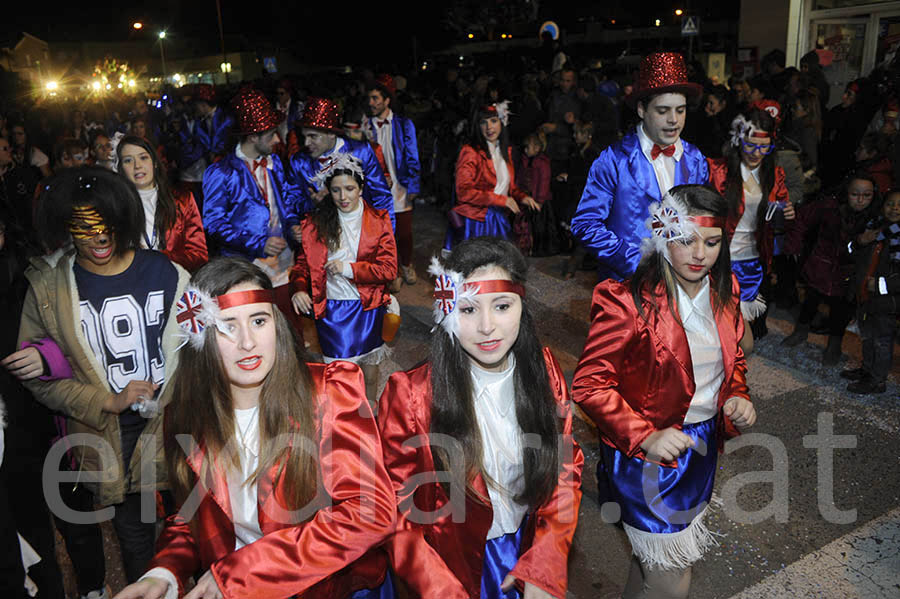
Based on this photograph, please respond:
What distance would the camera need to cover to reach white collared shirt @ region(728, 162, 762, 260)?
5.11 m

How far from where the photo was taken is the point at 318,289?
14.4 feet

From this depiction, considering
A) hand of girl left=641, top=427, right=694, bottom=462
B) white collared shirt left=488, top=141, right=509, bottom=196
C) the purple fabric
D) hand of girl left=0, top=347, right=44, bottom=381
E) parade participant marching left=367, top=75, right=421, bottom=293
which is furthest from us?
parade participant marching left=367, top=75, right=421, bottom=293

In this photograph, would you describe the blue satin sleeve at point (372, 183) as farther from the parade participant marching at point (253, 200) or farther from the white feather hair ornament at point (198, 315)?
the white feather hair ornament at point (198, 315)

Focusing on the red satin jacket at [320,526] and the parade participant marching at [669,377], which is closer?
the red satin jacket at [320,526]

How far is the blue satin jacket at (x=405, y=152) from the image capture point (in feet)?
24.7

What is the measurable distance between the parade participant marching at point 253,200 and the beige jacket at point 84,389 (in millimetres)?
2087

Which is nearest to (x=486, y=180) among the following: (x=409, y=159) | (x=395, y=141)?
(x=409, y=159)

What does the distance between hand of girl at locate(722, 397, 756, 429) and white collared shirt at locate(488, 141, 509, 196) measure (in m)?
4.28

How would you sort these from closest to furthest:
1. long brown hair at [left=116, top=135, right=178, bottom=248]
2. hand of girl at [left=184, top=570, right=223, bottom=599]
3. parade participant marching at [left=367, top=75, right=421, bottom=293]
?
hand of girl at [left=184, top=570, right=223, bottom=599]
long brown hair at [left=116, top=135, right=178, bottom=248]
parade participant marching at [left=367, top=75, right=421, bottom=293]

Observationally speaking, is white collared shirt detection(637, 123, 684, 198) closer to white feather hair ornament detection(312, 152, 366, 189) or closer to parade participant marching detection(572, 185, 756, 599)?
parade participant marching detection(572, 185, 756, 599)

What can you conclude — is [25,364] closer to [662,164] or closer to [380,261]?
[380,261]

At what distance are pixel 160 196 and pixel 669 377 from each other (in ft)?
10.8

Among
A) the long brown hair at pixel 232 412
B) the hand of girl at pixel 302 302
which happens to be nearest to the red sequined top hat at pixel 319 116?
the hand of girl at pixel 302 302

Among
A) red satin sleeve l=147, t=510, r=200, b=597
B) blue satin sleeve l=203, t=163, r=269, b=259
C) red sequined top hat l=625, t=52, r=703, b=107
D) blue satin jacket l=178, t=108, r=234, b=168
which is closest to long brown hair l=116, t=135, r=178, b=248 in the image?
blue satin sleeve l=203, t=163, r=269, b=259
